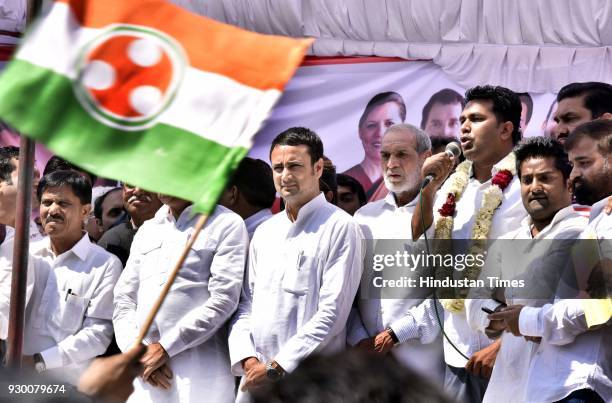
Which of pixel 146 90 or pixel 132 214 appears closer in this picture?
pixel 146 90

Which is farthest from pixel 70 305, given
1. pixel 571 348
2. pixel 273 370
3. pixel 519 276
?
pixel 571 348

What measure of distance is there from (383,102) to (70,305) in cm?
219

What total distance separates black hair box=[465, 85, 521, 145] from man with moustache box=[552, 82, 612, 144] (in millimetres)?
218

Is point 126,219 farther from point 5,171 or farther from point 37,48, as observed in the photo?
point 37,48

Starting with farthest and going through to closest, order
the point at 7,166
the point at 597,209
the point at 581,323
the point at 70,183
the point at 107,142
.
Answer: the point at 7,166 < the point at 70,183 < the point at 597,209 < the point at 581,323 < the point at 107,142

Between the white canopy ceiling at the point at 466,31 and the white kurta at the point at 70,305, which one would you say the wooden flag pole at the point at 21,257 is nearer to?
the white kurta at the point at 70,305

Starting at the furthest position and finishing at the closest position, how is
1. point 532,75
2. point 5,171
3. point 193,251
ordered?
1. point 532,75
2. point 5,171
3. point 193,251

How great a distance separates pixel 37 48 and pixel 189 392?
254 centimetres

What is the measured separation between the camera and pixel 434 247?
5191 mm

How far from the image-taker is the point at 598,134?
187 inches

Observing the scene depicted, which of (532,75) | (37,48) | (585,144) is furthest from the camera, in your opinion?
(532,75)

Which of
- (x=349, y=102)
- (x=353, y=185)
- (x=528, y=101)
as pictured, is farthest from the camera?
(x=349, y=102)

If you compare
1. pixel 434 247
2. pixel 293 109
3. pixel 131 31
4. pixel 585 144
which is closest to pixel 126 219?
pixel 293 109

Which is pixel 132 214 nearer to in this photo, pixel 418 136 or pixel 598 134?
pixel 418 136
